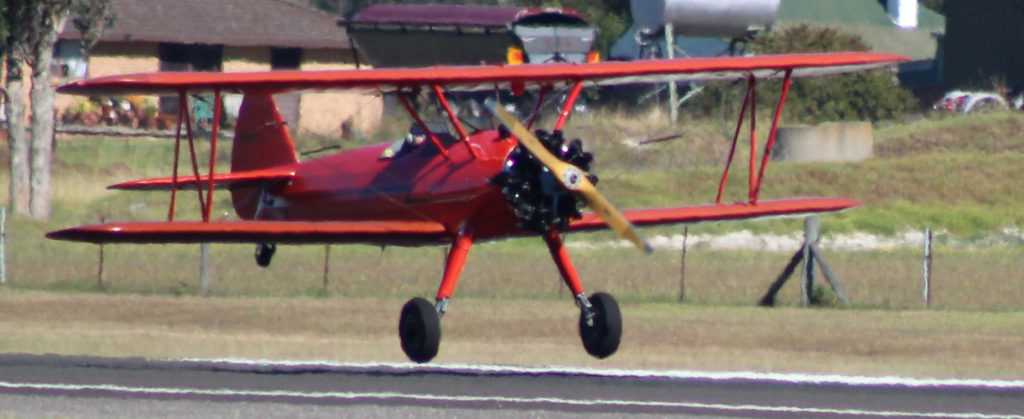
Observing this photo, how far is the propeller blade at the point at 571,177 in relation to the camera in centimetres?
1405

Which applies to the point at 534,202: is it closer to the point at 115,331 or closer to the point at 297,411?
the point at 297,411

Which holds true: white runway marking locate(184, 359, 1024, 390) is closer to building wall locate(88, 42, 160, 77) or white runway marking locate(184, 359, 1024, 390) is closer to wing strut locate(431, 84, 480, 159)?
wing strut locate(431, 84, 480, 159)

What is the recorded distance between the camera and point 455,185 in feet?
49.9

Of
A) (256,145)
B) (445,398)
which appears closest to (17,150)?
(256,145)

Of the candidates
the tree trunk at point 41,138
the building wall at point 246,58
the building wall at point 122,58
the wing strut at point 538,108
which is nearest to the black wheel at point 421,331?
the wing strut at point 538,108

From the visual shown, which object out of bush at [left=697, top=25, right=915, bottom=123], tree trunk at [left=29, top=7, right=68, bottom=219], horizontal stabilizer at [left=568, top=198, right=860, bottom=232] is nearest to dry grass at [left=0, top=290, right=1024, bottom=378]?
horizontal stabilizer at [left=568, top=198, right=860, bottom=232]

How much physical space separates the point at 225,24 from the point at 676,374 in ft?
134

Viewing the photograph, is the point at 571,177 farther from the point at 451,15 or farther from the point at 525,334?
the point at 451,15

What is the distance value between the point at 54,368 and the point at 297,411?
3861 millimetres

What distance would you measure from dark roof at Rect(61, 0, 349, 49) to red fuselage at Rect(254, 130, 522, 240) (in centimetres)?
3364

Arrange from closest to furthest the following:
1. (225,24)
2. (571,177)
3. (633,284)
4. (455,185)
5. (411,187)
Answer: (571,177)
(455,185)
(411,187)
(633,284)
(225,24)

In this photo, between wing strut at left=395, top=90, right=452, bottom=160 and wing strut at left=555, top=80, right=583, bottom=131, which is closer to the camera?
wing strut at left=555, top=80, right=583, bottom=131

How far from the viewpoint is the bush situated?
4784 centimetres

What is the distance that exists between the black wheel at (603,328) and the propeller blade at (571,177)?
736 millimetres
